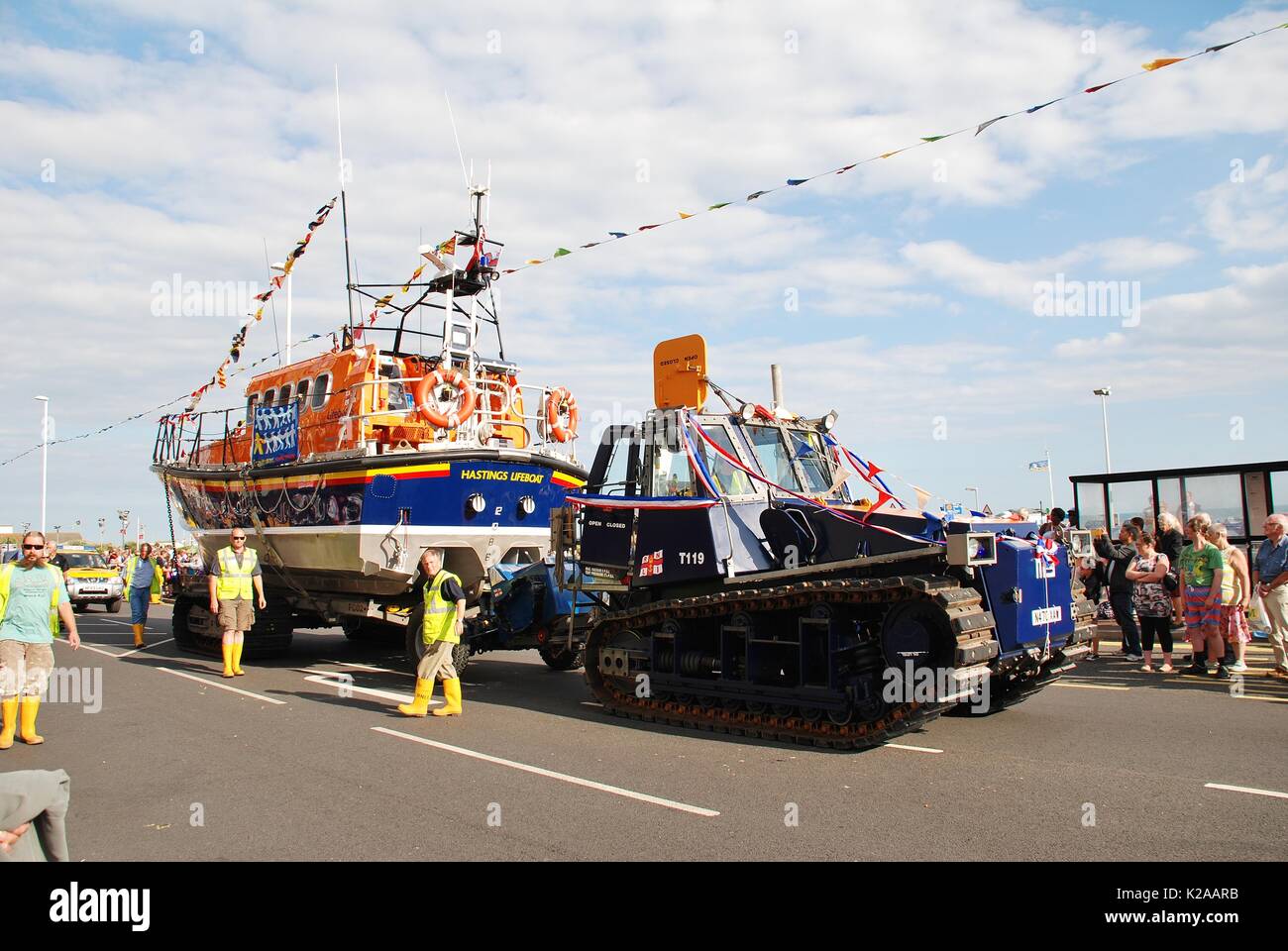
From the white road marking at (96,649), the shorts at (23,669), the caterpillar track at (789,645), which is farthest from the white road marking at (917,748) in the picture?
the white road marking at (96,649)

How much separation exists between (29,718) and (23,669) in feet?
1.46

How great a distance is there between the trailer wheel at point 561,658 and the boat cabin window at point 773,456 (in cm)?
346

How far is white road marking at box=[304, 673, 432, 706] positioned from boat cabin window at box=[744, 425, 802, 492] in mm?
4166

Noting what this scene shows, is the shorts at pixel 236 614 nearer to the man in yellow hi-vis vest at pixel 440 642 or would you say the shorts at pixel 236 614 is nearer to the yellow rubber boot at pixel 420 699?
the man in yellow hi-vis vest at pixel 440 642

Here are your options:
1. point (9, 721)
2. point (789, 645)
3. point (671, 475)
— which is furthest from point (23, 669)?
point (789, 645)

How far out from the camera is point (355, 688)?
10.4m

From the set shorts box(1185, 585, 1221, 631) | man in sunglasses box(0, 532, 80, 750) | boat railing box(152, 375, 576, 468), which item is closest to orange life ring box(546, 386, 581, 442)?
boat railing box(152, 375, 576, 468)

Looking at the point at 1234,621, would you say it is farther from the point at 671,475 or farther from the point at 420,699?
the point at 420,699

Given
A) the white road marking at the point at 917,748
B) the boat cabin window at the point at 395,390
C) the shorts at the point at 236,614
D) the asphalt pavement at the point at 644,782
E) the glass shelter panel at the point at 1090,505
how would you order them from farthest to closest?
the glass shelter panel at the point at 1090,505
the boat cabin window at the point at 395,390
the shorts at the point at 236,614
the white road marking at the point at 917,748
the asphalt pavement at the point at 644,782

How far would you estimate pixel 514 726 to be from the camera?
8.11 m

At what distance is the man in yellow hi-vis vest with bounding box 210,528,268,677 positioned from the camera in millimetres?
11492

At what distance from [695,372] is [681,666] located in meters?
2.85

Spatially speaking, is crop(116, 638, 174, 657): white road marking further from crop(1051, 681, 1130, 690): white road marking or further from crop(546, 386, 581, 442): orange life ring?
crop(1051, 681, 1130, 690): white road marking

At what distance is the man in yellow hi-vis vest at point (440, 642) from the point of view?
28.2 ft
